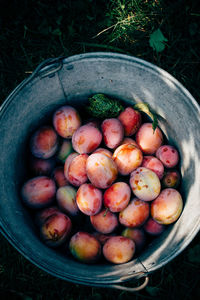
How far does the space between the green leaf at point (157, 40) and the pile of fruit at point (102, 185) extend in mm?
669

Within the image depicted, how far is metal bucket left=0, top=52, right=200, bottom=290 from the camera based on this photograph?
1351 millimetres

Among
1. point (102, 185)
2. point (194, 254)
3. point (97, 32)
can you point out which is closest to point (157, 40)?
point (97, 32)

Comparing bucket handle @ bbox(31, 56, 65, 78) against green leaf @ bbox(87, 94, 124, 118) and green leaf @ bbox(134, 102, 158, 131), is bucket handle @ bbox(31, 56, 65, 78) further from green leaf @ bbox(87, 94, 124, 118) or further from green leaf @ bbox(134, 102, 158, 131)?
green leaf @ bbox(134, 102, 158, 131)

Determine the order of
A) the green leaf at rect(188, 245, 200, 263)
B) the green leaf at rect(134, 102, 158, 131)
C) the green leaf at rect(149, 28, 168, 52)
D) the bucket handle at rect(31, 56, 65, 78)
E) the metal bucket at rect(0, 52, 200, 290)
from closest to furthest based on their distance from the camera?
1. the metal bucket at rect(0, 52, 200, 290)
2. the bucket handle at rect(31, 56, 65, 78)
3. the green leaf at rect(134, 102, 158, 131)
4. the green leaf at rect(188, 245, 200, 263)
5. the green leaf at rect(149, 28, 168, 52)

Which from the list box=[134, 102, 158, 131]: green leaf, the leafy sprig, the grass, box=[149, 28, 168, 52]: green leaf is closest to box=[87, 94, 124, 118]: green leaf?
the leafy sprig

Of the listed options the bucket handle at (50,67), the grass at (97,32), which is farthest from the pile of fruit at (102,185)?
the grass at (97,32)

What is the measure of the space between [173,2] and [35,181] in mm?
1841

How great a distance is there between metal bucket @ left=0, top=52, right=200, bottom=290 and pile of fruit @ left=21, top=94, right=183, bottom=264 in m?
0.08

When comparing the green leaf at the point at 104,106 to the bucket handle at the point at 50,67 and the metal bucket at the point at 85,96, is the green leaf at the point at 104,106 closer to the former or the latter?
the metal bucket at the point at 85,96

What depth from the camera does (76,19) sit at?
2.17m

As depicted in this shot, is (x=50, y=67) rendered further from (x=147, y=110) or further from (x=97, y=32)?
(x=97, y=32)

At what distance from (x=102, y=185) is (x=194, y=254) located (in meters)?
0.94

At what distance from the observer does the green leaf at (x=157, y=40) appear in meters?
2.08

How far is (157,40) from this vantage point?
209cm
